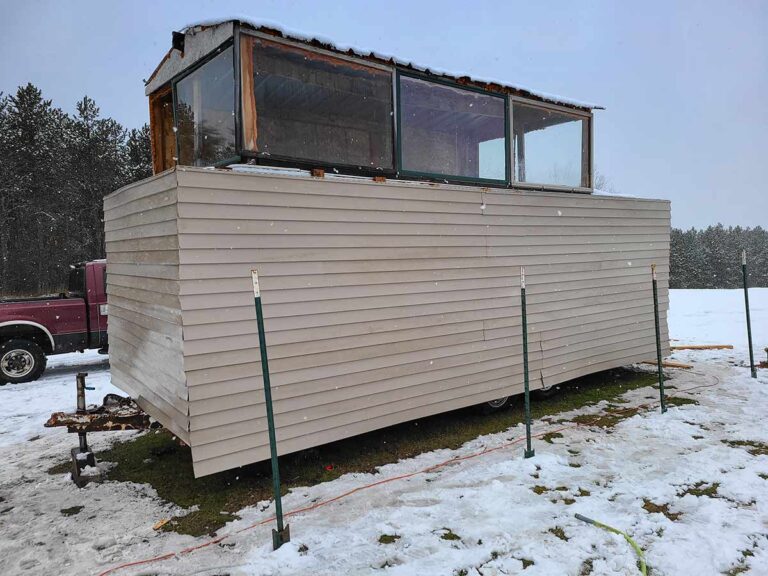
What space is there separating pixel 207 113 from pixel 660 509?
508 centimetres

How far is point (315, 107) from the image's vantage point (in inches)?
185

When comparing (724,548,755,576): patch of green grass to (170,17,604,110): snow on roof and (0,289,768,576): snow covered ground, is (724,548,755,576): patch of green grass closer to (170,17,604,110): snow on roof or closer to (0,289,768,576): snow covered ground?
(0,289,768,576): snow covered ground

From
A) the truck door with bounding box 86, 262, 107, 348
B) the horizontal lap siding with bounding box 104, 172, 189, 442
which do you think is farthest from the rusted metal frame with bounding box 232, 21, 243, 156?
the truck door with bounding box 86, 262, 107, 348

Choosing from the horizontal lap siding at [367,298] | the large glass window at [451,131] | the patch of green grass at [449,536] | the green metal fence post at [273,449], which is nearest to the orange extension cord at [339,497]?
A: the green metal fence post at [273,449]

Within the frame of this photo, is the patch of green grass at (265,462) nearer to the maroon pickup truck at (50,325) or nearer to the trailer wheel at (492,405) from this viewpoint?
the trailer wheel at (492,405)

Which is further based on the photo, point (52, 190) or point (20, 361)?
point (52, 190)

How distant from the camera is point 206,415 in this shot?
3.69 meters

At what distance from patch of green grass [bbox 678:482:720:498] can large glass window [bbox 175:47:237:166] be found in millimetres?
4632

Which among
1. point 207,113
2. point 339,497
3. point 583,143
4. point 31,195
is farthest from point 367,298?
point 31,195

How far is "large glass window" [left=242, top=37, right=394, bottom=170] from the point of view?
4234 millimetres

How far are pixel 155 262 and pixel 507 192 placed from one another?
Answer: 3.89 metres

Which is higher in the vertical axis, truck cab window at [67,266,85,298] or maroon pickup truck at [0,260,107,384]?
truck cab window at [67,266,85,298]

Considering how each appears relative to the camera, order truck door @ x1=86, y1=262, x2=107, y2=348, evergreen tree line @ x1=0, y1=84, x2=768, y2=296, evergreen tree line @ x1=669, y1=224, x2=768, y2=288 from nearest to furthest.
A: 1. truck door @ x1=86, y1=262, x2=107, y2=348
2. evergreen tree line @ x1=0, y1=84, x2=768, y2=296
3. evergreen tree line @ x1=669, y1=224, x2=768, y2=288

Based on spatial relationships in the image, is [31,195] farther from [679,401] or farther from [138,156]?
[679,401]
